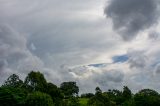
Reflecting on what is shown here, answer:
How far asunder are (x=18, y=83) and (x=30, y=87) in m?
13.4

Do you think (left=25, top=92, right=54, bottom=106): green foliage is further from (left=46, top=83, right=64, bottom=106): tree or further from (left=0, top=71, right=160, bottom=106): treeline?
(left=46, top=83, right=64, bottom=106): tree

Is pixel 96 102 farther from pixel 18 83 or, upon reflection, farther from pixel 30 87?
pixel 18 83

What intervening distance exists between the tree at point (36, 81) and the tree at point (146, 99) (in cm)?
4033

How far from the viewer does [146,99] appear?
175125 mm

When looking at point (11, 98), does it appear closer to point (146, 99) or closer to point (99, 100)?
point (99, 100)

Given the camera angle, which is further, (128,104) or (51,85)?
(128,104)

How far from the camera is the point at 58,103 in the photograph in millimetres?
159500

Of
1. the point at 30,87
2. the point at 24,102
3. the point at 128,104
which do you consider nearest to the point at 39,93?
the point at 24,102

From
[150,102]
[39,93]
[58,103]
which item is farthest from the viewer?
[150,102]

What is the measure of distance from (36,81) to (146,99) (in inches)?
1821

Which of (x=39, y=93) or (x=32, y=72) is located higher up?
(x=32, y=72)

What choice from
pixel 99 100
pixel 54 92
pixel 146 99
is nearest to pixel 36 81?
pixel 54 92

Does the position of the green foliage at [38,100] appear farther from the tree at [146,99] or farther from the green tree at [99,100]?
the tree at [146,99]

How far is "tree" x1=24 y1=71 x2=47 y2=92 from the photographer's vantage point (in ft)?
527
